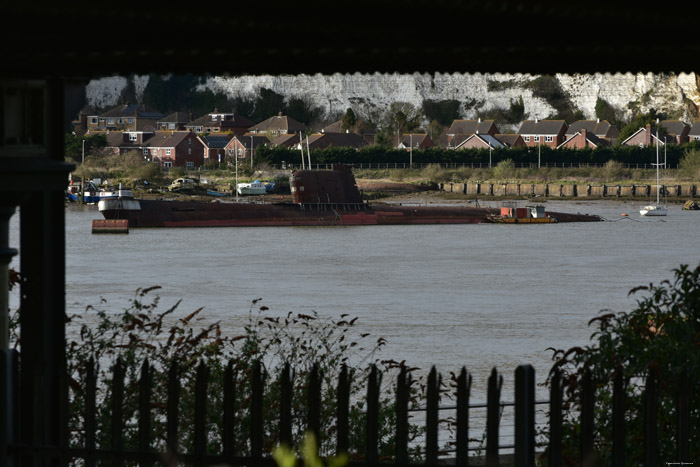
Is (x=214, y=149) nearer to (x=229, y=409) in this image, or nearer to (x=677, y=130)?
(x=677, y=130)

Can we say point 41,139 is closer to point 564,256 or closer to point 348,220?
point 564,256

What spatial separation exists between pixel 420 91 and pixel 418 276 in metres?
134

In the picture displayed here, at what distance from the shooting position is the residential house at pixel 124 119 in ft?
450

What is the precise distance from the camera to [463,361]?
16.4 metres

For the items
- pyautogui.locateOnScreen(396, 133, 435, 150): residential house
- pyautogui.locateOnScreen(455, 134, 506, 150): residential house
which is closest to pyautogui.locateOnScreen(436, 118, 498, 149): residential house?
pyautogui.locateOnScreen(455, 134, 506, 150): residential house

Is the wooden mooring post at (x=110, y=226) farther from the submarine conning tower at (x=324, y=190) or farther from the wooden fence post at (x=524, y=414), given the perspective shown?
the wooden fence post at (x=524, y=414)

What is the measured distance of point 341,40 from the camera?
3303 millimetres

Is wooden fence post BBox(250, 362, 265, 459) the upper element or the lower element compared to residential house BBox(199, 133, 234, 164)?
lower

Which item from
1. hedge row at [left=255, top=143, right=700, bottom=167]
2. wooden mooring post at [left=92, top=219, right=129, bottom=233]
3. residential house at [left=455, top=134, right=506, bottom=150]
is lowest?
wooden mooring post at [left=92, top=219, right=129, bottom=233]

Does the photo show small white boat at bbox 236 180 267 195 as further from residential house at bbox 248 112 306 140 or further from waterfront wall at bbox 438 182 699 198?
residential house at bbox 248 112 306 140

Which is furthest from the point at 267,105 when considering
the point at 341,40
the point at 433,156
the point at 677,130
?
the point at 341,40

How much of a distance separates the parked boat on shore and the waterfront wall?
80.1ft

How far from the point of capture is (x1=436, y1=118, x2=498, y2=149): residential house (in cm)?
12131

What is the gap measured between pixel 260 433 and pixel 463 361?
41.5 ft
